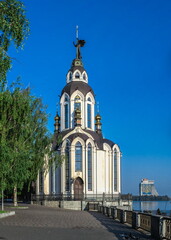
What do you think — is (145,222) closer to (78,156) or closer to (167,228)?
(167,228)

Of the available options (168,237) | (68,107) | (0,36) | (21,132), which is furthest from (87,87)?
(168,237)

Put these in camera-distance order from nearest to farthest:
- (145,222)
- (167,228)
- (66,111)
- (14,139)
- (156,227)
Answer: (167,228) < (156,227) < (145,222) < (14,139) < (66,111)

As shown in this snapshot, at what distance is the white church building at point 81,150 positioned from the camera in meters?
43.5

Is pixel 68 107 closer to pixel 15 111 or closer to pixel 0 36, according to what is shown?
pixel 15 111

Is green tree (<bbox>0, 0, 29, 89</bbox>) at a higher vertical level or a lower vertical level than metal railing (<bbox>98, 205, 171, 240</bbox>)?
higher

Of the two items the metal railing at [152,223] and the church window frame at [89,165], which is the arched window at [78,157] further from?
the metal railing at [152,223]

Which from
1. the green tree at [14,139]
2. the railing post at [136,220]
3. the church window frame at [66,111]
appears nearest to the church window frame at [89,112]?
the church window frame at [66,111]

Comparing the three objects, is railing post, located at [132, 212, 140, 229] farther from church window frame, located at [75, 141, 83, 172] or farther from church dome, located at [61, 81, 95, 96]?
church dome, located at [61, 81, 95, 96]

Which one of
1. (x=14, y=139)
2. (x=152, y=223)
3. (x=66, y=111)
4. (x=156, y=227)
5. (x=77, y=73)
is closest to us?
(x=156, y=227)

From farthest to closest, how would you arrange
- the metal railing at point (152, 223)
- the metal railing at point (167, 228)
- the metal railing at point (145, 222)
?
the metal railing at point (145, 222) < the metal railing at point (152, 223) < the metal railing at point (167, 228)

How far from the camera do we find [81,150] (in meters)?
43.7

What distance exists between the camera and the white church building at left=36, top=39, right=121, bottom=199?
43.5 m

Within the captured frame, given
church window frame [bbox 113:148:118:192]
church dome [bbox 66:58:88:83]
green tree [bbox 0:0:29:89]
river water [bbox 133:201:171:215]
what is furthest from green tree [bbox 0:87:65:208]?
river water [bbox 133:201:171:215]

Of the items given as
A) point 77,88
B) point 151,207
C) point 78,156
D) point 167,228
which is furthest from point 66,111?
point 151,207
